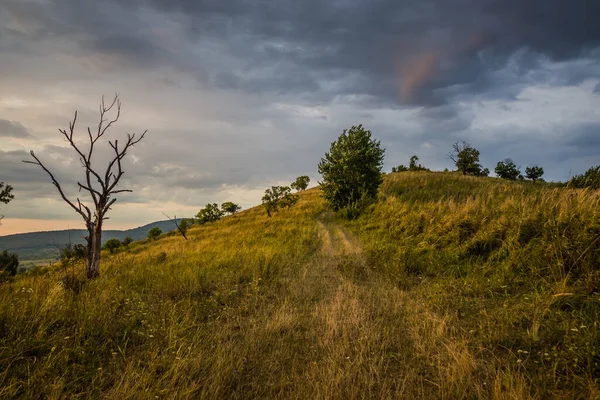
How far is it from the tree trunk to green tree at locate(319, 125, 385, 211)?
18.2 meters

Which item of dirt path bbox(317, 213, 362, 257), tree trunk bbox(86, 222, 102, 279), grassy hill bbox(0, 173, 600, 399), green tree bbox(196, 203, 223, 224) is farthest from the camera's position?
green tree bbox(196, 203, 223, 224)

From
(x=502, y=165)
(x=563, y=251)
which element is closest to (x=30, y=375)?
(x=563, y=251)

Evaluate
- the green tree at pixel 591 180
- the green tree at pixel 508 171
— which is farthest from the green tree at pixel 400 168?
the green tree at pixel 591 180

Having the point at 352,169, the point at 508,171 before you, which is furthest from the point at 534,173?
the point at 352,169

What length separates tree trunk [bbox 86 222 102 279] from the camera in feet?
27.6

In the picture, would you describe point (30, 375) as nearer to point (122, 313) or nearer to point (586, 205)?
point (122, 313)

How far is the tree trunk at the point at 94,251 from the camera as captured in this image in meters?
8.42

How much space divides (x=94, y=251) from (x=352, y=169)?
19.8m

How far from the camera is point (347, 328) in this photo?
481 centimetres

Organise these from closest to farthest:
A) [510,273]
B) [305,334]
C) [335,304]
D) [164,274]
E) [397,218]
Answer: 1. [305,334]
2. [335,304]
3. [510,273]
4. [164,274]
5. [397,218]

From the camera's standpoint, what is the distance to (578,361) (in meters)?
3.30

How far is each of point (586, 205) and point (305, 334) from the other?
28.7 ft

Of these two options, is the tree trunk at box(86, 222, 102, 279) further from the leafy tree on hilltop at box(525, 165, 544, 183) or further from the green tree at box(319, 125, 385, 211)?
the leafy tree on hilltop at box(525, 165, 544, 183)

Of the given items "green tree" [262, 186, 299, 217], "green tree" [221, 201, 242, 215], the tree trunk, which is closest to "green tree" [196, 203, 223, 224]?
"green tree" [221, 201, 242, 215]
